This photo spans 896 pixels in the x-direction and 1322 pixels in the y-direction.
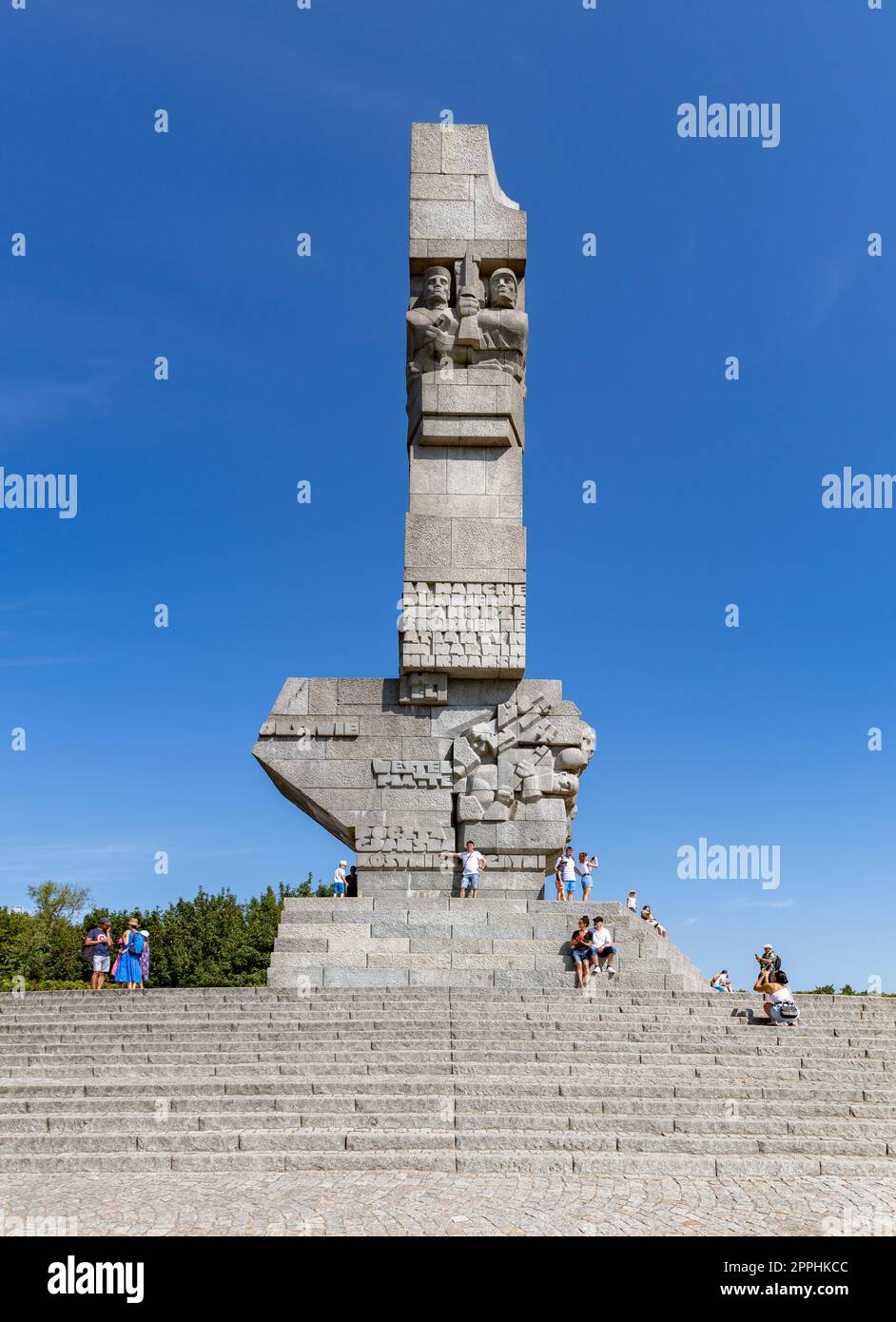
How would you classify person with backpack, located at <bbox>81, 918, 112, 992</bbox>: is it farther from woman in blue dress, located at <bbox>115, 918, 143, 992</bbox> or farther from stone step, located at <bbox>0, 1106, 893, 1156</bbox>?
stone step, located at <bbox>0, 1106, 893, 1156</bbox>

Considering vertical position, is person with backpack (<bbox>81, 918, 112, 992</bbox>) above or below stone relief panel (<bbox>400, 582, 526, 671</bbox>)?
below

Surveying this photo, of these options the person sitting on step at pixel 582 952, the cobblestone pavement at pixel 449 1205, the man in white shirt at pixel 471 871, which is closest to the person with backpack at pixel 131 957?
the man in white shirt at pixel 471 871

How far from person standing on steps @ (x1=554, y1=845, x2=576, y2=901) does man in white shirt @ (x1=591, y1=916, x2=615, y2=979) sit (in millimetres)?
2501

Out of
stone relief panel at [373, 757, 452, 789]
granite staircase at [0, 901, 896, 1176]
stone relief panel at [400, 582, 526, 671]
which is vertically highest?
stone relief panel at [400, 582, 526, 671]

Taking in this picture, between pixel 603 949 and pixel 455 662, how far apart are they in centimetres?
530

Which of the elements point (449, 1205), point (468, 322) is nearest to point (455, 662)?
point (468, 322)

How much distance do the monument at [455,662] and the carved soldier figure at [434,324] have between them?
0.03 meters

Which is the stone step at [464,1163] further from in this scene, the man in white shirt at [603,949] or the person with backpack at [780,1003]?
the man in white shirt at [603,949]

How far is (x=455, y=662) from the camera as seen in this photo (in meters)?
18.5

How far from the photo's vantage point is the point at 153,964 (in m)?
46.2

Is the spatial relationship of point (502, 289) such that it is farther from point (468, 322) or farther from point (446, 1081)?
point (446, 1081)

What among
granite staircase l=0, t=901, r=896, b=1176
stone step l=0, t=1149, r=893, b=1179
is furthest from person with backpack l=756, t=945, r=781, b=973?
stone step l=0, t=1149, r=893, b=1179

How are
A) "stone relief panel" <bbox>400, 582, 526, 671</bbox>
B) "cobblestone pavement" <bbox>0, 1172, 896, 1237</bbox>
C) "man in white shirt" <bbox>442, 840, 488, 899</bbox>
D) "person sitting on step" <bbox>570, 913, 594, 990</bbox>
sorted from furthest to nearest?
"stone relief panel" <bbox>400, 582, 526, 671</bbox> < "man in white shirt" <bbox>442, 840, 488, 899</bbox> < "person sitting on step" <bbox>570, 913, 594, 990</bbox> < "cobblestone pavement" <bbox>0, 1172, 896, 1237</bbox>

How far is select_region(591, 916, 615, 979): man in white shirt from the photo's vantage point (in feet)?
51.4
